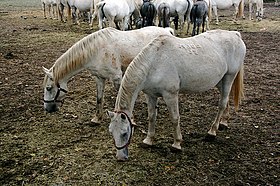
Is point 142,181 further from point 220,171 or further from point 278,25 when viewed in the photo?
point 278,25

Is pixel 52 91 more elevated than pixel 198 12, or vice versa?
pixel 198 12

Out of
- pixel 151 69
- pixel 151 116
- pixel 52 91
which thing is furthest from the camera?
pixel 52 91

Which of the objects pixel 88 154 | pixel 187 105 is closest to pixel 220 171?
pixel 88 154

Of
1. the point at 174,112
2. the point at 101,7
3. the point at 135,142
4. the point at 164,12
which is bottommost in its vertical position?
the point at 135,142

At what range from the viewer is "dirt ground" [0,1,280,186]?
3.56 m

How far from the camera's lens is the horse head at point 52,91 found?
4.38m

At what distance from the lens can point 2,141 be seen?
14.4 feet

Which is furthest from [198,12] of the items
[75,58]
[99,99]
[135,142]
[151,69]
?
[151,69]

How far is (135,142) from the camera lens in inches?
172

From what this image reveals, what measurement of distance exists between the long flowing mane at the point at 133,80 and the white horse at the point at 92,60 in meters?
0.92

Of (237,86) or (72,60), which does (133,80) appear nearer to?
(72,60)

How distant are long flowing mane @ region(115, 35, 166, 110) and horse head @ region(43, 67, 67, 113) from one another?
50.0 inches

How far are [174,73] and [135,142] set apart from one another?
1.19m

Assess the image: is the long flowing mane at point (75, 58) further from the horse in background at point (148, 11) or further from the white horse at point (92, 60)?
the horse in background at point (148, 11)
